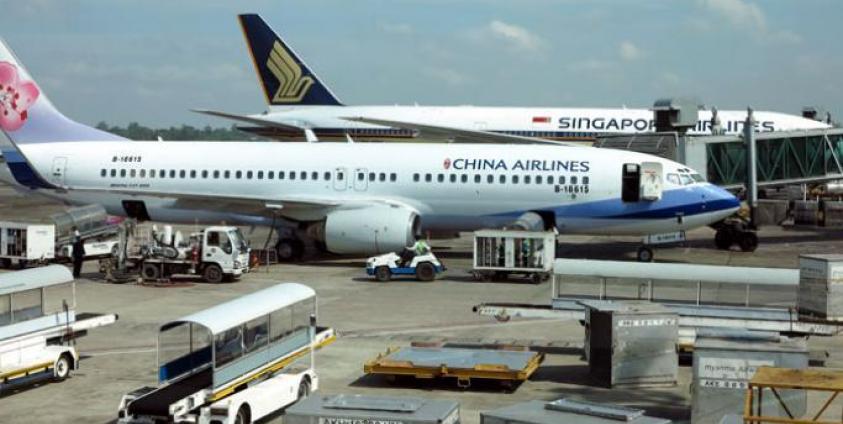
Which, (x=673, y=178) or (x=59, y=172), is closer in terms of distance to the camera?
(x=673, y=178)

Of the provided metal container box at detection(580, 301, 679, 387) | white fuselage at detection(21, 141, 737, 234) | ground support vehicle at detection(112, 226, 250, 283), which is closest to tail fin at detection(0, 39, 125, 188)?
white fuselage at detection(21, 141, 737, 234)

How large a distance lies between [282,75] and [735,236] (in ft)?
111

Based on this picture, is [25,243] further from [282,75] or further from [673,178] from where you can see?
[282,75]

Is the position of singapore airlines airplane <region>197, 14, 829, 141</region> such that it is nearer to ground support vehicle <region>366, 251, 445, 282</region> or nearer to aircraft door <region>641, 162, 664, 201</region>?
aircraft door <region>641, 162, 664, 201</region>

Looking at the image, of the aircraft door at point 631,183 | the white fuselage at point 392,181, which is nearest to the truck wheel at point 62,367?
the white fuselage at point 392,181

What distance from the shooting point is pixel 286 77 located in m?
70.2

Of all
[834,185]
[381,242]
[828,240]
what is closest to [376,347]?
[381,242]

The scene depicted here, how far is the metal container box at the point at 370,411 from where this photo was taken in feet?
51.3

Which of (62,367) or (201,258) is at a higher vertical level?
(201,258)

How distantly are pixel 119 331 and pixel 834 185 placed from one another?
5740 centimetres

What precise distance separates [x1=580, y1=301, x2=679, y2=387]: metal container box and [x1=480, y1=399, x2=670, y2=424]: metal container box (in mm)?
6038

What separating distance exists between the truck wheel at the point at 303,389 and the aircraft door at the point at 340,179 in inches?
816

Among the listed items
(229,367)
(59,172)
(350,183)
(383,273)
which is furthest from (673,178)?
(229,367)

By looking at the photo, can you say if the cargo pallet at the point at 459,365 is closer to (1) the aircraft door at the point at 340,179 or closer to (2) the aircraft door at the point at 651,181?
(2) the aircraft door at the point at 651,181
